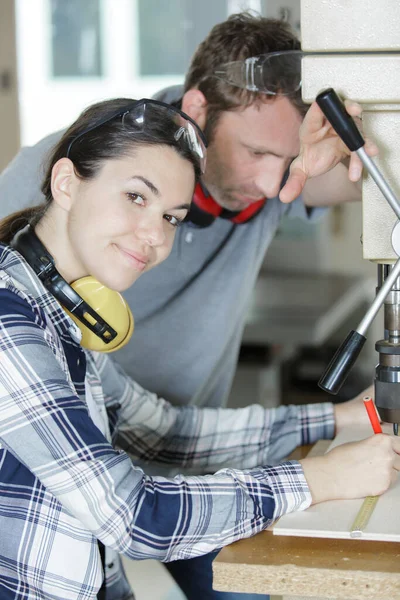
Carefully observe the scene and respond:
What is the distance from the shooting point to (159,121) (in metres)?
1.27

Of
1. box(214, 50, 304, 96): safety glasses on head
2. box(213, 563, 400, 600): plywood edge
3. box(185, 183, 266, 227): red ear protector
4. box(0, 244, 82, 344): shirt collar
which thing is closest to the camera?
box(213, 563, 400, 600): plywood edge

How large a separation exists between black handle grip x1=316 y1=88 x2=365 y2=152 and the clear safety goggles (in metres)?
0.29

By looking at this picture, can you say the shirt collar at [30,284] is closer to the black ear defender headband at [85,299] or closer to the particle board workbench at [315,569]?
the black ear defender headband at [85,299]

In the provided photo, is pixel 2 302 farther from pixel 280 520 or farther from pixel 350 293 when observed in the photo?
pixel 350 293

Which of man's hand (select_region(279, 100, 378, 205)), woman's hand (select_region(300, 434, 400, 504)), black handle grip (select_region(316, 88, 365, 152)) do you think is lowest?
woman's hand (select_region(300, 434, 400, 504))

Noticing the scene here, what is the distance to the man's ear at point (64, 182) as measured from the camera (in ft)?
4.17

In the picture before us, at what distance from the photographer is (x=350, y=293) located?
3609 mm

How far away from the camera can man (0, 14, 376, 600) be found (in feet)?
5.24

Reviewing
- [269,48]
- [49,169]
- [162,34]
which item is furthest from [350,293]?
[49,169]

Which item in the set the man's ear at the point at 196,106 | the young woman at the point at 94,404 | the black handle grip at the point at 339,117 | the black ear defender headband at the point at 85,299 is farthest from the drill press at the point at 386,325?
the man's ear at the point at 196,106

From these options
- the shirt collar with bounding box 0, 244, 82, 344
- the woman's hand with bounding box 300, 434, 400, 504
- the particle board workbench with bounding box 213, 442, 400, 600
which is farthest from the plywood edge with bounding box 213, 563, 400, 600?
the shirt collar with bounding box 0, 244, 82, 344

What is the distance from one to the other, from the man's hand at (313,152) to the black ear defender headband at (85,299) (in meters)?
0.31

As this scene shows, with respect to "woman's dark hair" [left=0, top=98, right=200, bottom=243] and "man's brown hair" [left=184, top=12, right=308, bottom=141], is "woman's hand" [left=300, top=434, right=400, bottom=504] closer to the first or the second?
"woman's dark hair" [left=0, top=98, right=200, bottom=243]

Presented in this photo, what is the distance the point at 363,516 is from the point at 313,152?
1.69 feet
